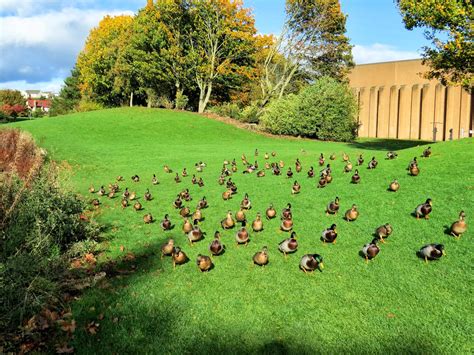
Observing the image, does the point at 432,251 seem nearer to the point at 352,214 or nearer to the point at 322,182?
the point at 352,214

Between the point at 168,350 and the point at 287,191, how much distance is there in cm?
958

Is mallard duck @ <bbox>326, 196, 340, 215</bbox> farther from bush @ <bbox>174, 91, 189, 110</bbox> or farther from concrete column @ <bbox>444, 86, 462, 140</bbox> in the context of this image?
bush @ <bbox>174, 91, 189, 110</bbox>

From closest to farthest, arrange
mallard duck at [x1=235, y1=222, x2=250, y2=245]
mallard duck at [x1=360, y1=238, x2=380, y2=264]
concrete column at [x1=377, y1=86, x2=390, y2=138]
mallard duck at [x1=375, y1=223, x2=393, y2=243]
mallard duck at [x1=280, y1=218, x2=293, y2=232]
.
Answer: mallard duck at [x1=360, y1=238, x2=380, y2=264] < mallard duck at [x1=375, y1=223, x2=393, y2=243] < mallard duck at [x1=235, y1=222, x2=250, y2=245] < mallard duck at [x1=280, y1=218, x2=293, y2=232] < concrete column at [x1=377, y1=86, x2=390, y2=138]

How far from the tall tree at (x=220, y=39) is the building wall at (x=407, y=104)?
1814 cm

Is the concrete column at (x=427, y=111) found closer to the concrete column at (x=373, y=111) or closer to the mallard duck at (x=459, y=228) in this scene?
the concrete column at (x=373, y=111)

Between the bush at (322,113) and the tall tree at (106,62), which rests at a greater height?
the tall tree at (106,62)

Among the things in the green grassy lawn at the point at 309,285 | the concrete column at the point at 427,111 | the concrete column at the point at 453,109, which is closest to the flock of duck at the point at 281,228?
the green grassy lawn at the point at 309,285

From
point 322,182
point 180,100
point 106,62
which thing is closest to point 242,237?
point 322,182

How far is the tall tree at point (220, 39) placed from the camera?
177 ft

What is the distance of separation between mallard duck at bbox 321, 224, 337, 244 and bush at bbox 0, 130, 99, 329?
6324 millimetres

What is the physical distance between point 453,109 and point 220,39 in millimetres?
32441

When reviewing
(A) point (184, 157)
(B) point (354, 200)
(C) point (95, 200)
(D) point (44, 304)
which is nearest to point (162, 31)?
(A) point (184, 157)

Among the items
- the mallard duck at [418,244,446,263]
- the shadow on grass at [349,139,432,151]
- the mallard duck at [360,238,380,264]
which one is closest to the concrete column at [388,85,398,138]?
the shadow on grass at [349,139,432,151]

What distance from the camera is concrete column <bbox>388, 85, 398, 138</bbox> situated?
54.7m
